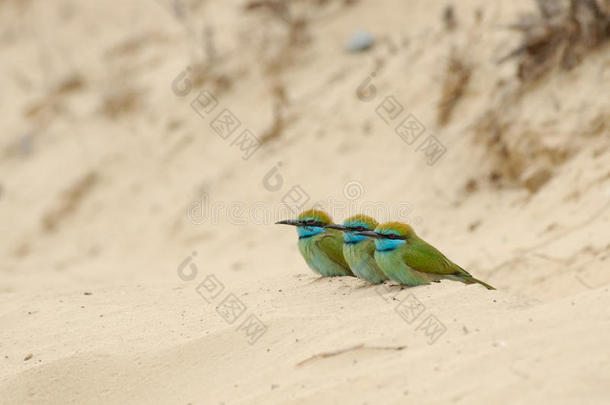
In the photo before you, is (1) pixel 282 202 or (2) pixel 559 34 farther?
(1) pixel 282 202

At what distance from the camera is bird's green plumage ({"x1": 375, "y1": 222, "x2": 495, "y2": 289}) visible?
12.6 ft

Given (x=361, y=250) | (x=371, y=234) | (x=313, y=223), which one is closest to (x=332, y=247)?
(x=313, y=223)

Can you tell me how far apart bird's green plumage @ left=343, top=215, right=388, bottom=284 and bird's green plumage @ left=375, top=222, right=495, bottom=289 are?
0.12 metres

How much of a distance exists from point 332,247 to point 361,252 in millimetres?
354

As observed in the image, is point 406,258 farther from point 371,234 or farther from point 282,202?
point 282,202

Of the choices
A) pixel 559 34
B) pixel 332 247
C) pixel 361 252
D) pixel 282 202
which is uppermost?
pixel 282 202

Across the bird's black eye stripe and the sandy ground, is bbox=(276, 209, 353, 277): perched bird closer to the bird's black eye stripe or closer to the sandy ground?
the bird's black eye stripe

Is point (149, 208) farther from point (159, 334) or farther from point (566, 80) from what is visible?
point (159, 334)

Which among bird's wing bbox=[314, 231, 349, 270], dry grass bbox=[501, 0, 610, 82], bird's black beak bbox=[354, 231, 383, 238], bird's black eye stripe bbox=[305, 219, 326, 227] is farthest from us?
dry grass bbox=[501, 0, 610, 82]

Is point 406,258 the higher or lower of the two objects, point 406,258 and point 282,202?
the lower

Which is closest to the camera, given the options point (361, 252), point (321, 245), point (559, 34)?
point (361, 252)

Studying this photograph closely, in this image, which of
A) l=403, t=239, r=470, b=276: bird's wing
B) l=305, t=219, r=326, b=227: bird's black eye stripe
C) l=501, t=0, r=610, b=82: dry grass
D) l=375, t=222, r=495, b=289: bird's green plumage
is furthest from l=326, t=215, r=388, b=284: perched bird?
l=501, t=0, r=610, b=82: dry grass

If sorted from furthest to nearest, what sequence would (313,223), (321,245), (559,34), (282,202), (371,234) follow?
(282,202) < (559,34) < (313,223) < (321,245) < (371,234)

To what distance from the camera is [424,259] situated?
3.85 metres
